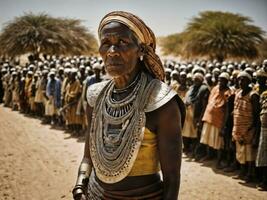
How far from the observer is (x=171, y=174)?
5.62ft

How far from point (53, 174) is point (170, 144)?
502 cm

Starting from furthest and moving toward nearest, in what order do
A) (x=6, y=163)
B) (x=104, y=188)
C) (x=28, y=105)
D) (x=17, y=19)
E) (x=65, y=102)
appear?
1. (x=17, y=19)
2. (x=28, y=105)
3. (x=65, y=102)
4. (x=6, y=163)
5. (x=104, y=188)

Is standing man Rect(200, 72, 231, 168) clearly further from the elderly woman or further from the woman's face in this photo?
the woman's face

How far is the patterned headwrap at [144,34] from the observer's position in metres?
1.77

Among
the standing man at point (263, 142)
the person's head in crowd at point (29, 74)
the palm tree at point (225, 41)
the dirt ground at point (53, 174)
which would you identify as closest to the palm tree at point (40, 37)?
the palm tree at point (225, 41)

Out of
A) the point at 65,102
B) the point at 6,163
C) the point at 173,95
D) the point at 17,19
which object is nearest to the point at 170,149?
the point at 173,95

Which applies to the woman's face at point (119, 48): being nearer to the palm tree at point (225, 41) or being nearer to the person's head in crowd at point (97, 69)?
the person's head in crowd at point (97, 69)

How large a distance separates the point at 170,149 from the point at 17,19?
27.7 meters

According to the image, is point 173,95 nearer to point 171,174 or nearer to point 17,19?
point 171,174

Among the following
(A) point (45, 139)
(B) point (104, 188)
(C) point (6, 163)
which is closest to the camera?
(B) point (104, 188)

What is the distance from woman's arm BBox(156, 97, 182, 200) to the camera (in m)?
1.69

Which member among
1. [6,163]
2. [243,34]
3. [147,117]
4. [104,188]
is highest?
[243,34]

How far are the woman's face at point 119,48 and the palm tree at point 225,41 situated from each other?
21.8 m

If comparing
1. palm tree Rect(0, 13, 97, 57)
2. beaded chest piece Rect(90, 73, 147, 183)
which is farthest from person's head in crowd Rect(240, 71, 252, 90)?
palm tree Rect(0, 13, 97, 57)
